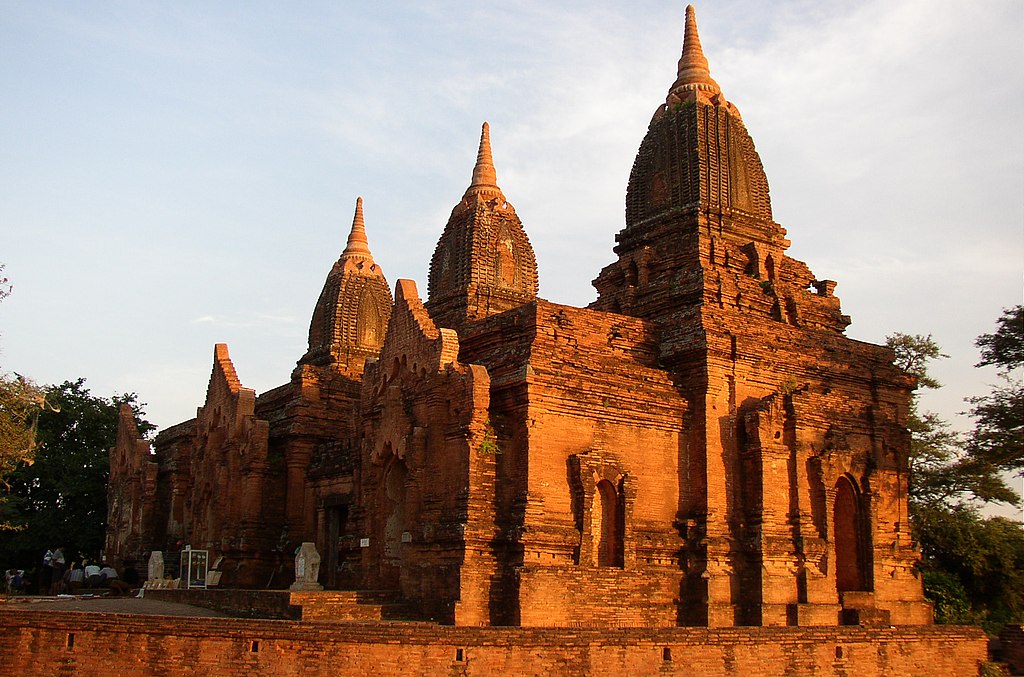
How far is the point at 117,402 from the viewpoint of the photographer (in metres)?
43.4

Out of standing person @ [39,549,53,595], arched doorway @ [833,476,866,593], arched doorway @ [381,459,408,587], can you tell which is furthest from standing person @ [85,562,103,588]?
arched doorway @ [833,476,866,593]

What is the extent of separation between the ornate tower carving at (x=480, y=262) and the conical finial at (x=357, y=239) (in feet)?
22.6

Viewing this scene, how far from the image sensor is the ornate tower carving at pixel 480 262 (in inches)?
1163

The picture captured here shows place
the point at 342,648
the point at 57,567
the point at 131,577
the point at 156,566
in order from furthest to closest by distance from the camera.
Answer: the point at 57,567 < the point at 131,577 < the point at 156,566 < the point at 342,648

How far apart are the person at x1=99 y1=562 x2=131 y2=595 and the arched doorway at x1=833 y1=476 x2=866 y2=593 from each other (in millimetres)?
17914

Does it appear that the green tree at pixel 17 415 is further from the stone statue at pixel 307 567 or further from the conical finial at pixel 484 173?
the conical finial at pixel 484 173

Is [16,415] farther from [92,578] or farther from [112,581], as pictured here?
[92,578]

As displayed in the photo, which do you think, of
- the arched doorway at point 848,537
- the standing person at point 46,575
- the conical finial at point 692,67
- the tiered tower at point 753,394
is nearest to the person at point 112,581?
the standing person at point 46,575

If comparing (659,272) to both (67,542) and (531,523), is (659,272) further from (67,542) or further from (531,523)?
(67,542)

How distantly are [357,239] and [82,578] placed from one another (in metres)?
14.1

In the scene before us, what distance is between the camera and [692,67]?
93.6ft

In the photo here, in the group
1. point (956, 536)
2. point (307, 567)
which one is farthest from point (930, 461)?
point (307, 567)

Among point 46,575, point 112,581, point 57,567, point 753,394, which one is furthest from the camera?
point 46,575

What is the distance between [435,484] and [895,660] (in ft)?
29.0
